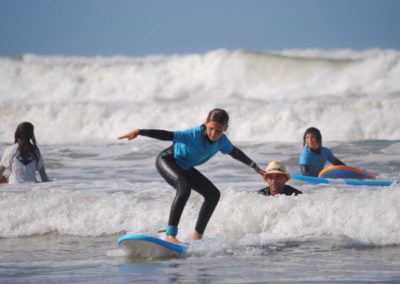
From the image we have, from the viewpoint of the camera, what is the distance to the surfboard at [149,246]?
321 inches

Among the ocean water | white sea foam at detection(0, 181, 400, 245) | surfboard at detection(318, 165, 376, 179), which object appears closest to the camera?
the ocean water

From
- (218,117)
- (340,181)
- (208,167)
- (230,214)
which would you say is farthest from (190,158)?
(208,167)

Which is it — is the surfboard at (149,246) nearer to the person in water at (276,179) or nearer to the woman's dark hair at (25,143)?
the person in water at (276,179)

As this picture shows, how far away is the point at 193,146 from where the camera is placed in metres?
8.28

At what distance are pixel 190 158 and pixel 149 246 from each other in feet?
2.92

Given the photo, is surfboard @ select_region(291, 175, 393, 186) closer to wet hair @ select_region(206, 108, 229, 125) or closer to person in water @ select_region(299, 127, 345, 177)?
person in water @ select_region(299, 127, 345, 177)

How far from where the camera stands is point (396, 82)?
30.2 metres

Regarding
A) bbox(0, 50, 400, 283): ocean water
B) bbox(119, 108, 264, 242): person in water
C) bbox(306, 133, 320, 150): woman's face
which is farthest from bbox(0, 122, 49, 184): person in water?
bbox(306, 133, 320, 150): woman's face

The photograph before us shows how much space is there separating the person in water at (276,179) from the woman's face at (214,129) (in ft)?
3.78

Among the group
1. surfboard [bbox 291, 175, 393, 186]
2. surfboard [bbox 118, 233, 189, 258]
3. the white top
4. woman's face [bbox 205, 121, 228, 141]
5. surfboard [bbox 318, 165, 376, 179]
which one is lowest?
surfboard [bbox 118, 233, 189, 258]

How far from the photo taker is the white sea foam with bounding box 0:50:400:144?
1044 inches

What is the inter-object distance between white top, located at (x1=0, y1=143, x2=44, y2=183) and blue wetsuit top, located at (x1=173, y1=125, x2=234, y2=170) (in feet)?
12.6

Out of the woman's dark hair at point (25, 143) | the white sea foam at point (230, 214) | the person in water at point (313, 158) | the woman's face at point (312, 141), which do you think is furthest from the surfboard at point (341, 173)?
the woman's dark hair at point (25, 143)

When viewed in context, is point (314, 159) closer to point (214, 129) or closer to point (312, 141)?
point (312, 141)
